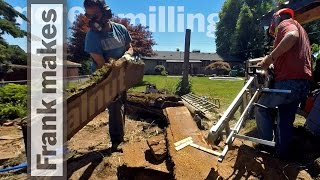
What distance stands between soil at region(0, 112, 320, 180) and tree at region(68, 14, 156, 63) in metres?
25.7

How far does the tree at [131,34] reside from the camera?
101 feet

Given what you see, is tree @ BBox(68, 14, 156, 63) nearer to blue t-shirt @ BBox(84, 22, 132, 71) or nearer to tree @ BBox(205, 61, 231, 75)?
tree @ BBox(205, 61, 231, 75)

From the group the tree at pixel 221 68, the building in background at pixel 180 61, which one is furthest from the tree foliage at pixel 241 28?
the tree at pixel 221 68

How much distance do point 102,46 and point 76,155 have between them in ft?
5.55

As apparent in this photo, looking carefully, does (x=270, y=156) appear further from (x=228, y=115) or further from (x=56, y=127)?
(x=56, y=127)

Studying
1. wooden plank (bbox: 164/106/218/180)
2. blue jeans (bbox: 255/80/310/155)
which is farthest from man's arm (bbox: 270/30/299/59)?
wooden plank (bbox: 164/106/218/180)

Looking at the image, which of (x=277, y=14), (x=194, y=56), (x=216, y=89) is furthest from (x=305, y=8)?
(x=194, y=56)

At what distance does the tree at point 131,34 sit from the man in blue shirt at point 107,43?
25.8 meters

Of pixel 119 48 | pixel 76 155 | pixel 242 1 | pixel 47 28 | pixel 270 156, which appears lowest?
pixel 76 155

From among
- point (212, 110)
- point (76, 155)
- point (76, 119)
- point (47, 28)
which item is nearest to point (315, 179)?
point (76, 119)

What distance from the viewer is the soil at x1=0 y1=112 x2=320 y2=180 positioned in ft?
9.14

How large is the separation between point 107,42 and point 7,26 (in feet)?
Answer: 36.1

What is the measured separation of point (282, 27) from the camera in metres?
3.18

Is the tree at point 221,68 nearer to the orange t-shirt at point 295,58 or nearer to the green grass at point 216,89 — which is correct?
the green grass at point 216,89
